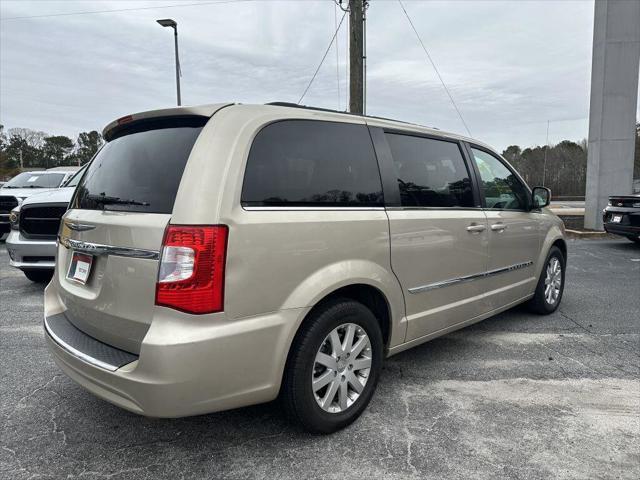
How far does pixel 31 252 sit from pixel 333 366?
4.80 metres

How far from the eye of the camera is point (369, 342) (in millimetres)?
2703

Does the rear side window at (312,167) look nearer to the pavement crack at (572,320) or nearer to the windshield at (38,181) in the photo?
the pavement crack at (572,320)

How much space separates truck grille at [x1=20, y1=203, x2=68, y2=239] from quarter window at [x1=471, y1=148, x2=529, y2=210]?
4.85m

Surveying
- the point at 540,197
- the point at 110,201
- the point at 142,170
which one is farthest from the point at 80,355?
the point at 540,197

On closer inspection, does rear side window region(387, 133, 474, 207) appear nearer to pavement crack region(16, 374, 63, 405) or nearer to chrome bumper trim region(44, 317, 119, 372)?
chrome bumper trim region(44, 317, 119, 372)

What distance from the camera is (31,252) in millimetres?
5617

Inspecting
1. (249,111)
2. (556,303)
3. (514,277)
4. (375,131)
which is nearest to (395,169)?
(375,131)

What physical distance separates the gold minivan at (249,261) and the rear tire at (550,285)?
190 centimetres

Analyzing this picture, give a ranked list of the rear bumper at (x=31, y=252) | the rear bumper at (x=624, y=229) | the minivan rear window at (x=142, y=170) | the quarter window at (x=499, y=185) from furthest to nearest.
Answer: the rear bumper at (x=624, y=229), the rear bumper at (x=31, y=252), the quarter window at (x=499, y=185), the minivan rear window at (x=142, y=170)

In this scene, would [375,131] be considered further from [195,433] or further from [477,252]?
[195,433]

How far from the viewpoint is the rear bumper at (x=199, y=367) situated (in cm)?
197

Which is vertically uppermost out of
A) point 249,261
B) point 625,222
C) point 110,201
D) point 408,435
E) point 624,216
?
point 110,201

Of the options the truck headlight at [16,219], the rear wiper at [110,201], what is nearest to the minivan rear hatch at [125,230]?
the rear wiper at [110,201]

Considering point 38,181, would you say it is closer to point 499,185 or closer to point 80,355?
point 80,355
